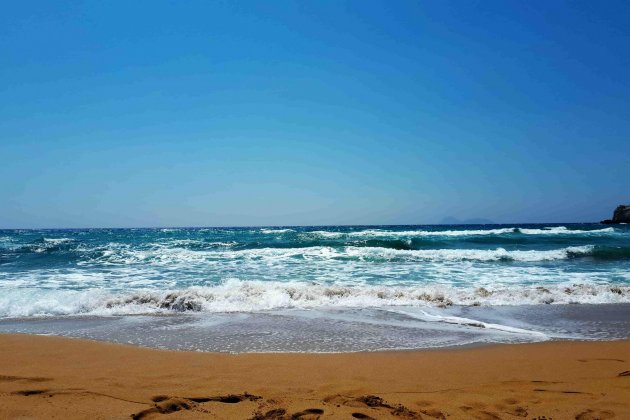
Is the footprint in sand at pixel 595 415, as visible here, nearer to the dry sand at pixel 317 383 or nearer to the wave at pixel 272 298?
the dry sand at pixel 317 383

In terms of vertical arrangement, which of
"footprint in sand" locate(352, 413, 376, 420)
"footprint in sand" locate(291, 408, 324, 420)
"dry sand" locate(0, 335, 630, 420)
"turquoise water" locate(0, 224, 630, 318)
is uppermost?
"footprint in sand" locate(291, 408, 324, 420)

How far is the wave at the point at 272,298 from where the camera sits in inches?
319

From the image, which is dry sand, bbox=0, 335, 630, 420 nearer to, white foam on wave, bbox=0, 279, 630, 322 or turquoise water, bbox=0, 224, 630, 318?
white foam on wave, bbox=0, 279, 630, 322

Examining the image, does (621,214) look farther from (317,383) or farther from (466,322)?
(317,383)

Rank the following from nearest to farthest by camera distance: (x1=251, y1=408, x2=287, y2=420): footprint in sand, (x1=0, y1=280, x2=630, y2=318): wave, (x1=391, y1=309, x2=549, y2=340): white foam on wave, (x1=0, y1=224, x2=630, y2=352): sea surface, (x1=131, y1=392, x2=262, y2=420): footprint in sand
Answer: (x1=251, y1=408, x2=287, y2=420): footprint in sand → (x1=131, y1=392, x2=262, y2=420): footprint in sand → (x1=0, y1=224, x2=630, y2=352): sea surface → (x1=391, y1=309, x2=549, y2=340): white foam on wave → (x1=0, y1=280, x2=630, y2=318): wave

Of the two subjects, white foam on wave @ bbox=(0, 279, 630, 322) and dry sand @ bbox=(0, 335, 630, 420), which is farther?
white foam on wave @ bbox=(0, 279, 630, 322)

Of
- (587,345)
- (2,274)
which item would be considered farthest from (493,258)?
(2,274)

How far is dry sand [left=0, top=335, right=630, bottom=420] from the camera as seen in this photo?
124 inches

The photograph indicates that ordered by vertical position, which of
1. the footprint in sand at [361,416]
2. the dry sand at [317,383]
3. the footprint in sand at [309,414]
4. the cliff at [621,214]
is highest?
the cliff at [621,214]

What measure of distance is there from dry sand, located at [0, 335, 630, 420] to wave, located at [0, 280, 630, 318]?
297cm

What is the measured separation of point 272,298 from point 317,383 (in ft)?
16.3

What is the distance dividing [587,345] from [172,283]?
31.7 feet

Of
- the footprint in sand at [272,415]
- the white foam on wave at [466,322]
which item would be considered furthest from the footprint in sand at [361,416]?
the white foam on wave at [466,322]

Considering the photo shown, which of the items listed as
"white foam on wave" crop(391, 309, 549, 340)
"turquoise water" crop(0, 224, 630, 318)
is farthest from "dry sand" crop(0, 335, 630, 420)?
"turquoise water" crop(0, 224, 630, 318)
